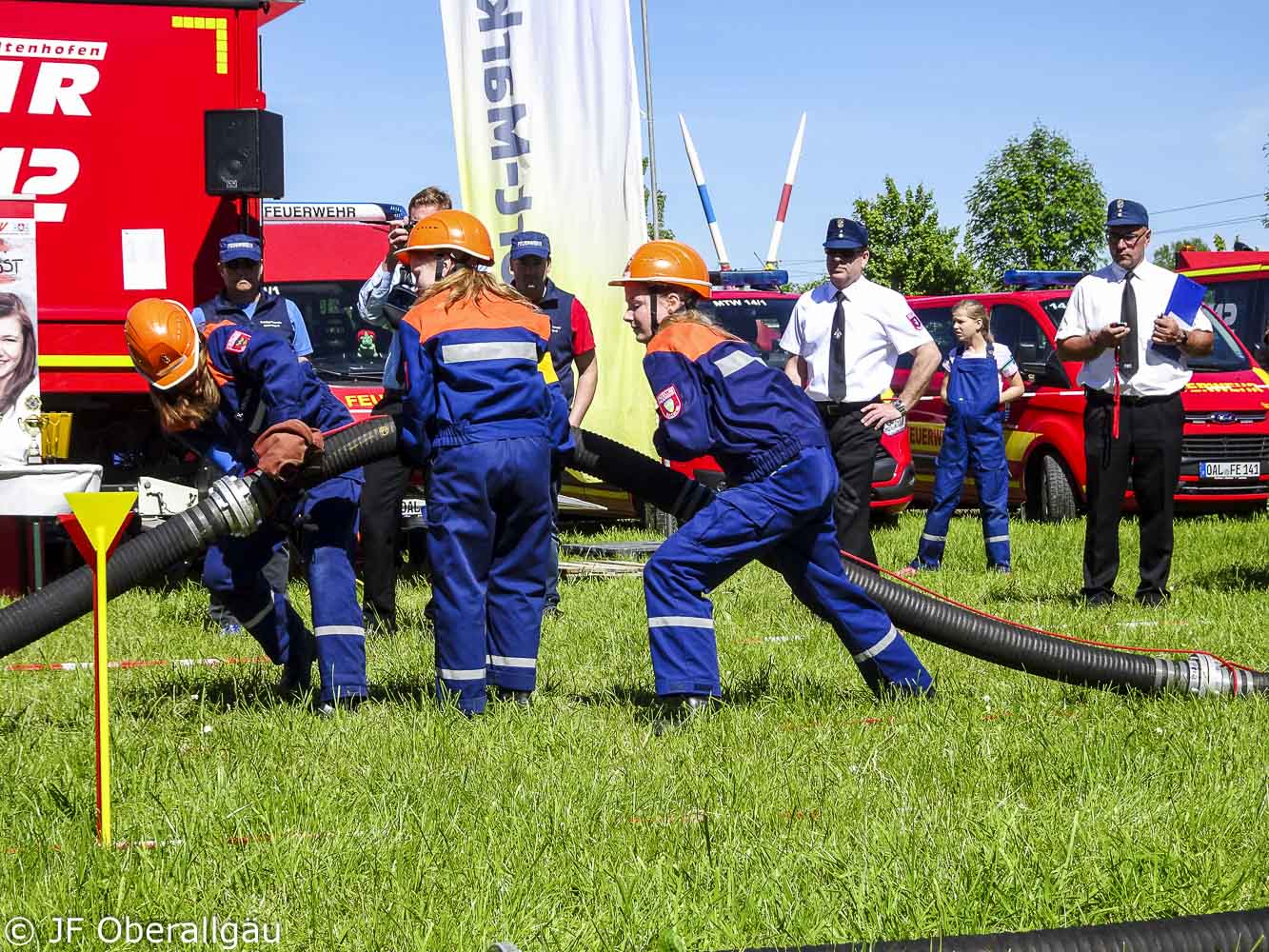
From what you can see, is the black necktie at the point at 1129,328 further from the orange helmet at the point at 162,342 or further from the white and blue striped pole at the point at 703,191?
the white and blue striped pole at the point at 703,191

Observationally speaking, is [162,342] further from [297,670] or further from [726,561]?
[726,561]

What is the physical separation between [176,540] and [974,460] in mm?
6774

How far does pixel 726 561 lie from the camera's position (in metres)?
5.68

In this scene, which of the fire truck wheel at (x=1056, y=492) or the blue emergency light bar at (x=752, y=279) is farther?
the blue emergency light bar at (x=752, y=279)

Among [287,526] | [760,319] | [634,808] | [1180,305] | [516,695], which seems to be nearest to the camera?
[634,808]

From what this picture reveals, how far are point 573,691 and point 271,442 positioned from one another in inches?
65.6

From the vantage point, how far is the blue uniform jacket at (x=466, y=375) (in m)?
5.73

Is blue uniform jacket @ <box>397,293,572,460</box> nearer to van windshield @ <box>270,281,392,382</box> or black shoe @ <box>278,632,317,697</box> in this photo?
black shoe @ <box>278,632,317,697</box>

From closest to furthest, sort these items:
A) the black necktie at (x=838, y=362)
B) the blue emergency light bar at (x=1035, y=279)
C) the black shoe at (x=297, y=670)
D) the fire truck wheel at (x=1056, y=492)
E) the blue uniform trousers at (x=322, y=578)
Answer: the blue uniform trousers at (x=322, y=578), the black shoe at (x=297, y=670), the black necktie at (x=838, y=362), the fire truck wheel at (x=1056, y=492), the blue emergency light bar at (x=1035, y=279)

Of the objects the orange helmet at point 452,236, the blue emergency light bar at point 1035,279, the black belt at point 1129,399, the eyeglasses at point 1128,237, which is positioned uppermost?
the blue emergency light bar at point 1035,279

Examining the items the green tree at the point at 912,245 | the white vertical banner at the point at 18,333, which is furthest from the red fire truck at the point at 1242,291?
the green tree at the point at 912,245

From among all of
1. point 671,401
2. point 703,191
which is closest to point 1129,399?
point 671,401

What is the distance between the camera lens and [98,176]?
9.40 metres

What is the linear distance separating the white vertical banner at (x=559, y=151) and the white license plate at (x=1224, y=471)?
5.32 m
